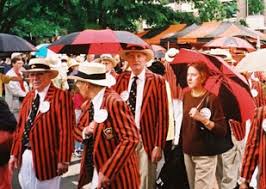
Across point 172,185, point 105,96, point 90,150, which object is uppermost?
point 105,96

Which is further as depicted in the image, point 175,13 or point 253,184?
point 175,13

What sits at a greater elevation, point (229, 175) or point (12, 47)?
point (12, 47)

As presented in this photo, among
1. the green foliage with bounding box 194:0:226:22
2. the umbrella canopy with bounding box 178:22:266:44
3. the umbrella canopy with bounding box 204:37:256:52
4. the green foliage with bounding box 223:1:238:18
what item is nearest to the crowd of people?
the umbrella canopy with bounding box 204:37:256:52

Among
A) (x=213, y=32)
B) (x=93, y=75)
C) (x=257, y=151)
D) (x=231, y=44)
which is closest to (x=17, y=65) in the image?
(x=231, y=44)

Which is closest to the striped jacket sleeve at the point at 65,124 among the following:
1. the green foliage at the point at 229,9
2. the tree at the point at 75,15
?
the tree at the point at 75,15

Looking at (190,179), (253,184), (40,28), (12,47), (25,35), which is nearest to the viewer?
(253,184)

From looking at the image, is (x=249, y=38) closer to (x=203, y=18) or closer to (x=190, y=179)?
(x=203, y=18)

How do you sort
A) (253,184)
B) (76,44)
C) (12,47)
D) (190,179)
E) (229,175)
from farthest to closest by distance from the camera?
(12,47) < (76,44) < (229,175) < (190,179) < (253,184)

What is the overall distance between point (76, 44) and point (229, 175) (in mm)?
2709

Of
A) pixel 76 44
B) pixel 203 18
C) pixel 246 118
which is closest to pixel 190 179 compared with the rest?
pixel 246 118

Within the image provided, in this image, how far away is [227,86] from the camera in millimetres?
5703

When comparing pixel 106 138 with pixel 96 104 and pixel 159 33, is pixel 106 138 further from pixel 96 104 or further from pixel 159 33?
pixel 159 33

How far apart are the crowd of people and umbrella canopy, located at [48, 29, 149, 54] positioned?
0.26 m

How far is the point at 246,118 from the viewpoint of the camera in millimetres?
5328
